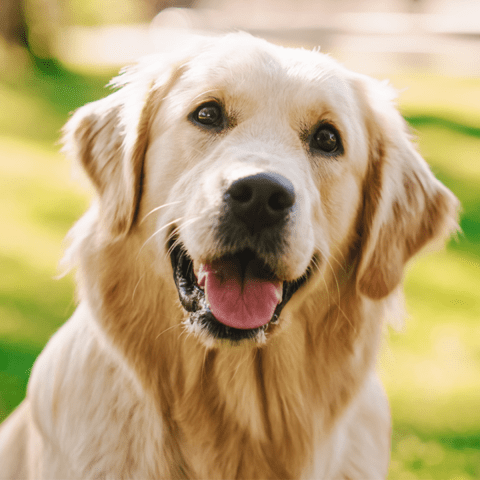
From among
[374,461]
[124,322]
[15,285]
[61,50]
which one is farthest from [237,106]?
[61,50]

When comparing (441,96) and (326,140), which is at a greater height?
(326,140)

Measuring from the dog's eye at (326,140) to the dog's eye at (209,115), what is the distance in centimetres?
39

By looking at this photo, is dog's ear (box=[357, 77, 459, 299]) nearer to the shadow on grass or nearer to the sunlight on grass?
the shadow on grass

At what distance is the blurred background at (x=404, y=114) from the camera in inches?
153

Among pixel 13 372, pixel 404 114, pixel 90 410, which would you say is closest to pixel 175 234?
pixel 90 410

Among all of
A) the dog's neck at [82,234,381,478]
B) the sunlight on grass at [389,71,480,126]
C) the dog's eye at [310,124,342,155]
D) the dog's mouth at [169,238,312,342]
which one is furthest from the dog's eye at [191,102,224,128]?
the sunlight on grass at [389,71,480,126]

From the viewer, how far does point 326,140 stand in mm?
2391

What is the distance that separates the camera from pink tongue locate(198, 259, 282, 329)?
210 centimetres

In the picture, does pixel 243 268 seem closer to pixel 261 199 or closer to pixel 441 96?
pixel 261 199

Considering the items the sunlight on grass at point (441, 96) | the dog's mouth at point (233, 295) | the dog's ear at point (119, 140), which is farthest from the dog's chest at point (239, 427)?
the sunlight on grass at point (441, 96)

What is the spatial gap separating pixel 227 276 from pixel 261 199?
14.8 inches

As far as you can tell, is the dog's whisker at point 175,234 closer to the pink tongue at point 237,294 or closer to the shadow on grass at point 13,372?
the pink tongue at point 237,294

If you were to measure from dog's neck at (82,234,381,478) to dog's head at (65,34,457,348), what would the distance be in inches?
4.5

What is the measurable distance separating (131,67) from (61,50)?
43.7 ft
